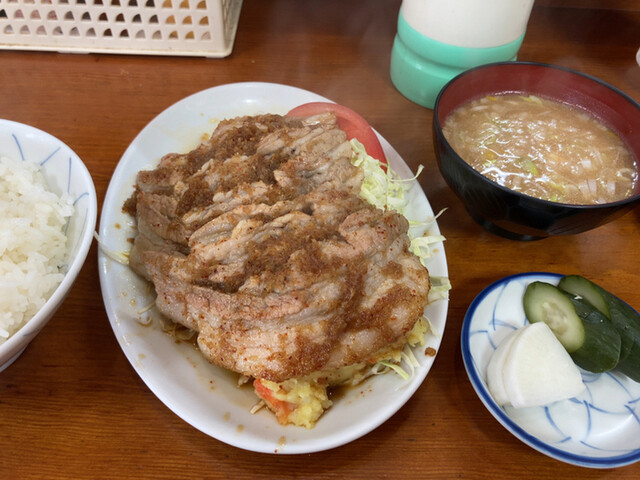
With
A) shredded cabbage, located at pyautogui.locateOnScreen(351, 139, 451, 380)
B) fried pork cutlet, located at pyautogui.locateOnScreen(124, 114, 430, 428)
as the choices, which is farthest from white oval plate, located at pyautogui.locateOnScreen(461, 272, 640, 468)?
fried pork cutlet, located at pyautogui.locateOnScreen(124, 114, 430, 428)

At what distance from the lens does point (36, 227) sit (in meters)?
1.88

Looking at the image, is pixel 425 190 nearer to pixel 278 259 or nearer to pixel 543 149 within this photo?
pixel 543 149

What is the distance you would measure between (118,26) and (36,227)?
1935mm

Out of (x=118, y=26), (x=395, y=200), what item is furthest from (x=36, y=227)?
(x=118, y=26)

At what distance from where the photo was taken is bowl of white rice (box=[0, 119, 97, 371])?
1.62 m

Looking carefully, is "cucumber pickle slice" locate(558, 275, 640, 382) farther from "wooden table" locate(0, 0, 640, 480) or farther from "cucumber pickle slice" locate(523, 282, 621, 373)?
"wooden table" locate(0, 0, 640, 480)

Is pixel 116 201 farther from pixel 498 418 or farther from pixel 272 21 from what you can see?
pixel 272 21

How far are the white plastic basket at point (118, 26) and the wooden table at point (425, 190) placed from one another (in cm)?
9

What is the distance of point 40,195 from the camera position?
6.33 ft

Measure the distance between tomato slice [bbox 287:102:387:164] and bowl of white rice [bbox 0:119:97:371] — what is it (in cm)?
124

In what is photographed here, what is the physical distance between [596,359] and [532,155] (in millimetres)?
1035

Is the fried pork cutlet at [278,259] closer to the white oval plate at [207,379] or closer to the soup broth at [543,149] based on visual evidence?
the white oval plate at [207,379]

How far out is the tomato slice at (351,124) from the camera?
8.43ft

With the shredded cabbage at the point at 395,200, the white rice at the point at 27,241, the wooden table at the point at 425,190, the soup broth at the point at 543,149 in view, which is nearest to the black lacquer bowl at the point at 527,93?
the soup broth at the point at 543,149
